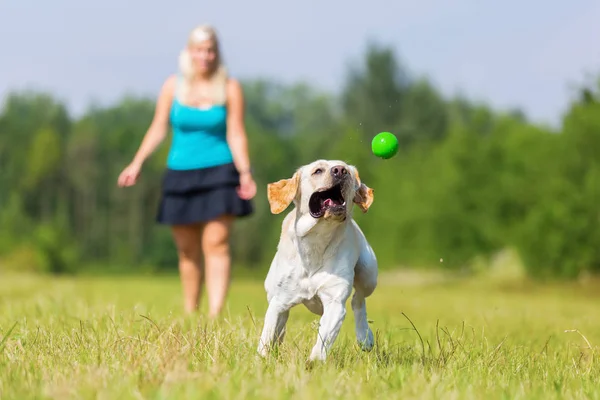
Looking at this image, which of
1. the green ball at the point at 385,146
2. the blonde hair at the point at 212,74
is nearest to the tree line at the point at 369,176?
the green ball at the point at 385,146

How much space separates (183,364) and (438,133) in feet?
172

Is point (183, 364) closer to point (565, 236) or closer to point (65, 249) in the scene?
point (565, 236)

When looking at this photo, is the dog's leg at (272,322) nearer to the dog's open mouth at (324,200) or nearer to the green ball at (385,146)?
the dog's open mouth at (324,200)

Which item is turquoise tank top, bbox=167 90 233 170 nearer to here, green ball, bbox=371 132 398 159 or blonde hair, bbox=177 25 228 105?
blonde hair, bbox=177 25 228 105

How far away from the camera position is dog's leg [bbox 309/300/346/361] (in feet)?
13.7

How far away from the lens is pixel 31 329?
5.35m

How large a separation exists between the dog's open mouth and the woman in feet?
10.5

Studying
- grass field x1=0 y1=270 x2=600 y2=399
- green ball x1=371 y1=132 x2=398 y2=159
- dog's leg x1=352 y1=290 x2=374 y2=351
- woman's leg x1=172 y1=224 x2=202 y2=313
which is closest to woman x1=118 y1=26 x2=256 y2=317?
woman's leg x1=172 y1=224 x2=202 y2=313

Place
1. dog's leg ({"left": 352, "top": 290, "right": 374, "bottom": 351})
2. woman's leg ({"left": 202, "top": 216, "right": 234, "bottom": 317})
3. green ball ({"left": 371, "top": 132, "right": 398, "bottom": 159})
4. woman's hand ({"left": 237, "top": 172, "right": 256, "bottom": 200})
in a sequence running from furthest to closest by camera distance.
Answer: woman's leg ({"left": 202, "top": 216, "right": 234, "bottom": 317}) < woman's hand ({"left": 237, "top": 172, "right": 256, "bottom": 200}) < green ball ({"left": 371, "top": 132, "right": 398, "bottom": 159}) < dog's leg ({"left": 352, "top": 290, "right": 374, "bottom": 351})

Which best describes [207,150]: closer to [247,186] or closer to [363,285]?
[247,186]

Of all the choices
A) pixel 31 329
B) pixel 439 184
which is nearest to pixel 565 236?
→ pixel 439 184

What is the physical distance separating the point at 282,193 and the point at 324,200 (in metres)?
0.24

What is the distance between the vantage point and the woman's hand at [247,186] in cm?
762

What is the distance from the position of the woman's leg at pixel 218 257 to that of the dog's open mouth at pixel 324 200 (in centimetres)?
360
